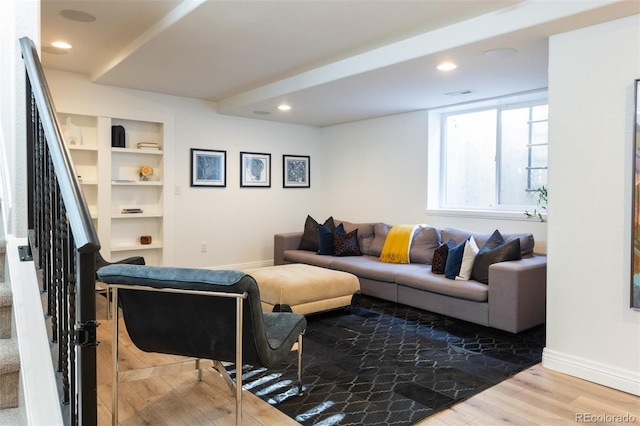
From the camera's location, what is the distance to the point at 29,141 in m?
2.02

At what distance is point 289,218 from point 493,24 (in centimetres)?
449

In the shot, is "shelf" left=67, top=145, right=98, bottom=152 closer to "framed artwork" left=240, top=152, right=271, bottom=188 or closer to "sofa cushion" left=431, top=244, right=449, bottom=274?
"framed artwork" left=240, top=152, right=271, bottom=188

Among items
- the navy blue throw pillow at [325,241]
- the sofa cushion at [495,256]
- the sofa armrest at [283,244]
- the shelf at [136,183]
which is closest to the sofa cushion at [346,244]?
the navy blue throw pillow at [325,241]

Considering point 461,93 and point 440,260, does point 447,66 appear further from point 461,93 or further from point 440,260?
point 440,260

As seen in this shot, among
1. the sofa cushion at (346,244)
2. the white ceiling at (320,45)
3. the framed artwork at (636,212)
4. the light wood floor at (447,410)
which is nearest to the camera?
the light wood floor at (447,410)

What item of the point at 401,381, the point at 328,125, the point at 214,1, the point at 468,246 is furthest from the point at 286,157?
the point at 401,381

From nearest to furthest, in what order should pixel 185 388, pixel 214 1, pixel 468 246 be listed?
pixel 185 388 → pixel 214 1 → pixel 468 246

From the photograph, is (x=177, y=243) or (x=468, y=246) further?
(x=177, y=243)

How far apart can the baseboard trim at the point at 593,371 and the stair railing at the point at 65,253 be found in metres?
2.82

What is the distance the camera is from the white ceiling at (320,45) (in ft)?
9.84

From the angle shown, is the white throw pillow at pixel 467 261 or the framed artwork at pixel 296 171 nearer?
the white throw pillow at pixel 467 261

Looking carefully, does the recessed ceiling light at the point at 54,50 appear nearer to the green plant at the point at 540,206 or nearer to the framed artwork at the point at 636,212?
the framed artwork at the point at 636,212

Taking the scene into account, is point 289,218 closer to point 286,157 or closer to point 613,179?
point 286,157

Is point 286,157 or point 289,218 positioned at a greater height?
point 286,157
